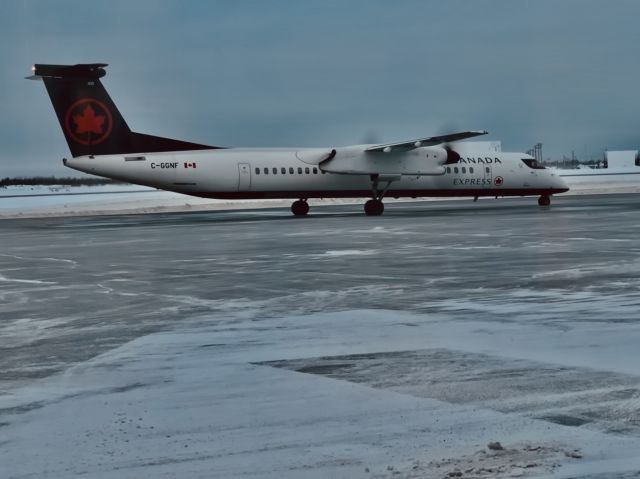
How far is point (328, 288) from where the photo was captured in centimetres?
1466

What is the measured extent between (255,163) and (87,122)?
766 cm

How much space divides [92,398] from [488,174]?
137 ft

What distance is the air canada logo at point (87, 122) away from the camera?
135ft

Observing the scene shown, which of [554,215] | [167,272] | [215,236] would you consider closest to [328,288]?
[167,272]

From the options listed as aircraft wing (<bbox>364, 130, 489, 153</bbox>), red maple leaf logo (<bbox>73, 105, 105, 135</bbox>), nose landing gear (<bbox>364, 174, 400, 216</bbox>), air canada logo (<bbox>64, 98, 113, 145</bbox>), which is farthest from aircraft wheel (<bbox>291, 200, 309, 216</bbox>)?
red maple leaf logo (<bbox>73, 105, 105, 135</bbox>)

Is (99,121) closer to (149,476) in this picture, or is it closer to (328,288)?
(328,288)

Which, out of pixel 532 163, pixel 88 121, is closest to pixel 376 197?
pixel 532 163

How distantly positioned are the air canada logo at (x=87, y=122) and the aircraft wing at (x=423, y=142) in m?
12.0

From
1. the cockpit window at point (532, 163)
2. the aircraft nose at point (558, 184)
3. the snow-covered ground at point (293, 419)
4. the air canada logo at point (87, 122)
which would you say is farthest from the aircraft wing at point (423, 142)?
the snow-covered ground at point (293, 419)

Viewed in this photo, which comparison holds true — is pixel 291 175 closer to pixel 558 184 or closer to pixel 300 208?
pixel 300 208

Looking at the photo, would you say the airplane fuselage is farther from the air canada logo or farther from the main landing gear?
the air canada logo

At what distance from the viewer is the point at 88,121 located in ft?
136

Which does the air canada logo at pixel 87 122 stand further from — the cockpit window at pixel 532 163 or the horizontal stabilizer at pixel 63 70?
the cockpit window at pixel 532 163

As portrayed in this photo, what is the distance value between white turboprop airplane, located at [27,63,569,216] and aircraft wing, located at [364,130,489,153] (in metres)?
0.05
